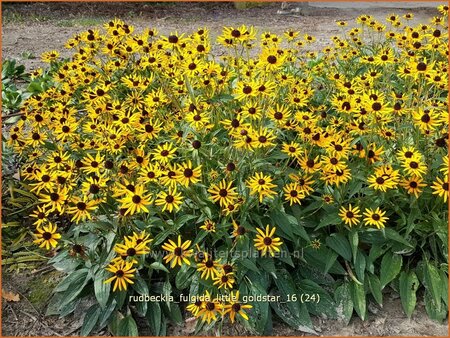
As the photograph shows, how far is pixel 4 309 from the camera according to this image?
8.57 feet

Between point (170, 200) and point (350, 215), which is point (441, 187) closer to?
point (350, 215)

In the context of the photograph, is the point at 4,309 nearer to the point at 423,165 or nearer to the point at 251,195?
the point at 251,195

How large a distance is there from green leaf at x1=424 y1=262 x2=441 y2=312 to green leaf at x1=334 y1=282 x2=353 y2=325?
387 millimetres

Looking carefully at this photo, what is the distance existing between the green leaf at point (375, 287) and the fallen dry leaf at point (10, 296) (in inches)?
70.1

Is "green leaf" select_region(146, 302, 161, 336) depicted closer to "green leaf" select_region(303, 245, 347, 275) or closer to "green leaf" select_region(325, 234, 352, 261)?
"green leaf" select_region(303, 245, 347, 275)

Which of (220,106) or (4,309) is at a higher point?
(220,106)

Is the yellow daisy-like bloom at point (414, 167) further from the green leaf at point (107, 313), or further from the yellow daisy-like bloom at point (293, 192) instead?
the green leaf at point (107, 313)

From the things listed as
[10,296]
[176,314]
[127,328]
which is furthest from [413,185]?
[10,296]

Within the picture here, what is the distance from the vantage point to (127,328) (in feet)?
7.90

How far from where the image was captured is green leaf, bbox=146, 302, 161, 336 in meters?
2.41

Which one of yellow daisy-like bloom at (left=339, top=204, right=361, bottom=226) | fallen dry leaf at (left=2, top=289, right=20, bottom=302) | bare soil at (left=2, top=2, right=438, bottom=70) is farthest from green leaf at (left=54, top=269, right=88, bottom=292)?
bare soil at (left=2, top=2, right=438, bottom=70)

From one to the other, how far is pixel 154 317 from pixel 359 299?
0.99 meters

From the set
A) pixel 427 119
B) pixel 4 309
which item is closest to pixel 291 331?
pixel 427 119

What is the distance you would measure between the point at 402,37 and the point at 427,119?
1233 mm
